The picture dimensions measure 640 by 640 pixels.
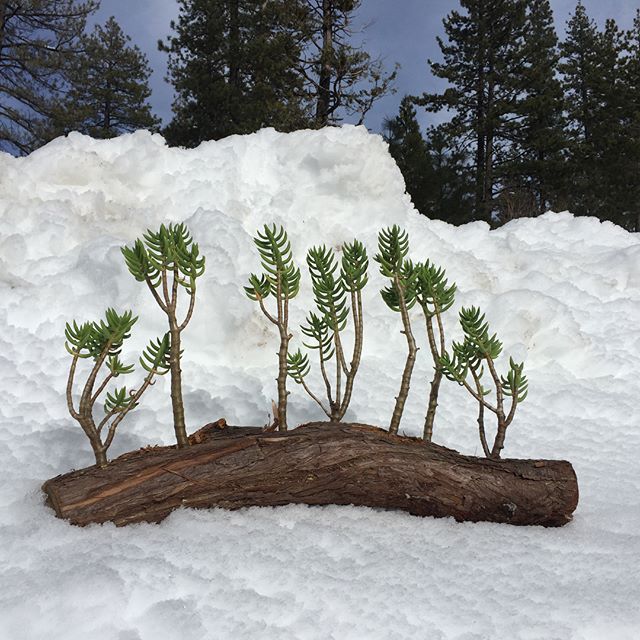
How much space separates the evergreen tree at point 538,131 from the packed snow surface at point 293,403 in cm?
1722

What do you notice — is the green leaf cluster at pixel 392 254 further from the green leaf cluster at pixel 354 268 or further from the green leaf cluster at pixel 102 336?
the green leaf cluster at pixel 102 336

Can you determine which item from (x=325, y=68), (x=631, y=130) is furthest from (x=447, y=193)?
(x=631, y=130)

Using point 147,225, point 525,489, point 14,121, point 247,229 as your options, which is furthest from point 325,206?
point 14,121

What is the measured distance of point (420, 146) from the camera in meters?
15.6

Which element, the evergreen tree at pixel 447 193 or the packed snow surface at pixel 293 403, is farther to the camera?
the evergreen tree at pixel 447 193

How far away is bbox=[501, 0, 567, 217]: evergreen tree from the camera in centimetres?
2048

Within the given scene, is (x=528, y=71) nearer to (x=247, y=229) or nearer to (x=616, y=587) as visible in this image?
(x=247, y=229)

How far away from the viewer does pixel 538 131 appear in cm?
2114

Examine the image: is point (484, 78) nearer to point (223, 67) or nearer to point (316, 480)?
point (223, 67)

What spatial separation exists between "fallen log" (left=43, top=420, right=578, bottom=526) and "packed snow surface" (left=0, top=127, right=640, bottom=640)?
49mm

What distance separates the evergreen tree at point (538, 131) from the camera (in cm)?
2048

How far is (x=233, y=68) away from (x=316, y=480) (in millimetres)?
18334

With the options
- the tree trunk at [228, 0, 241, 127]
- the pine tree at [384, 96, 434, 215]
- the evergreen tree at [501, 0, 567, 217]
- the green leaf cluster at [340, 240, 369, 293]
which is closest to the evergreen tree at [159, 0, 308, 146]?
the tree trunk at [228, 0, 241, 127]

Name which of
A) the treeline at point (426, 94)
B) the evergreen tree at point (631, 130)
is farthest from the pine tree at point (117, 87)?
the evergreen tree at point (631, 130)
